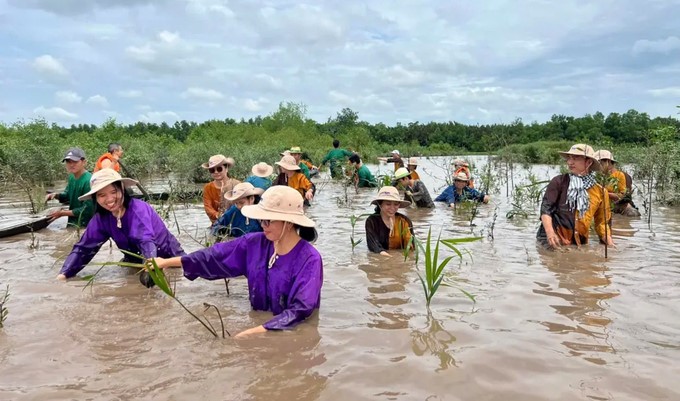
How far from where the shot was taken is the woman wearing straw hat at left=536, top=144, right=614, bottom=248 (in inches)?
231

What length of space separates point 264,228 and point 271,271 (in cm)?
36

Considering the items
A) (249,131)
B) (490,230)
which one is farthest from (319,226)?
(249,131)

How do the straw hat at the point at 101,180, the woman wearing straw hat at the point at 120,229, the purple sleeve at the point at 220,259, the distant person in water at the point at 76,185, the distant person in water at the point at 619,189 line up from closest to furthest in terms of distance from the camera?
1. the purple sleeve at the point at 220,259
2. the straw hat at the point at 101,180
3. the woman wearing straw hat at the point at 120,229
4. the distant person in water at the point at 76,185
5. the distant person in water at the point at 619,189

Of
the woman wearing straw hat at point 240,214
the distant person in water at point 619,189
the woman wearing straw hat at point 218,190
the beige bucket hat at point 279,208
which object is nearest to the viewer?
the beige bucket hat at point 279,208

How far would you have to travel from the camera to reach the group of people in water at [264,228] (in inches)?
136

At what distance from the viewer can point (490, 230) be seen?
735 centimetres

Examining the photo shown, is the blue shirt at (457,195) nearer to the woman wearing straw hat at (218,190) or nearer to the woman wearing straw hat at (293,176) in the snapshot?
the woman wearing straw hat at (293,176)

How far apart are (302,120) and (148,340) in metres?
42.5

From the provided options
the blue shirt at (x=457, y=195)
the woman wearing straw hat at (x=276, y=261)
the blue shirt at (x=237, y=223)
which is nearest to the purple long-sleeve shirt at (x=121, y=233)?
the woman wearing straw hat at (x=276, y=261)

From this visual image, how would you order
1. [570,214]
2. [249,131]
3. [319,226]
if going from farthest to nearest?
[249,131], [319,226], [570,214]

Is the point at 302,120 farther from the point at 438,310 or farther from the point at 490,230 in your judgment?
the point at 438,310

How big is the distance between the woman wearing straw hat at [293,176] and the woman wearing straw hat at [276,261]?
15.6ft

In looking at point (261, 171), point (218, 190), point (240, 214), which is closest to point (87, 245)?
point (240, 214)

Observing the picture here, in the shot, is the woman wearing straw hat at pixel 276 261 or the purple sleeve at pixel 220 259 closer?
the woman wearing straw hat at pixel 276 261
